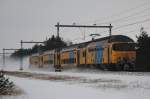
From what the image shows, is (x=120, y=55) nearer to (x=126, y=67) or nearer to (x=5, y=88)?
→ (x=126, y=67)

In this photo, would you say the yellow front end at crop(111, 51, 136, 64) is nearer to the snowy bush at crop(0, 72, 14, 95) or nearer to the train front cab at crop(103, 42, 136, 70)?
the train front cab at crop(103, 42, 136, 70)

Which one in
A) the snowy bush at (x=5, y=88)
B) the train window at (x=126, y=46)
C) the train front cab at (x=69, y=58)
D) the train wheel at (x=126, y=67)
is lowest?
the snowy bush at (x=5, y=88)

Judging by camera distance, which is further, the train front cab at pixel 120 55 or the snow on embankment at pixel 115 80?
the train front cab at pixel 120 55

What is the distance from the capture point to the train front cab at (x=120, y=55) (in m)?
37.3

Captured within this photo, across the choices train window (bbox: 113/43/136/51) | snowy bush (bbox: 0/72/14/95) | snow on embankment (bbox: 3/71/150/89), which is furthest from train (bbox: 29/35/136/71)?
snowy bush (bbox: 0/72/14/95)

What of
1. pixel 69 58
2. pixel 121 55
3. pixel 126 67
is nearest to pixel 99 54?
pixel 121 55

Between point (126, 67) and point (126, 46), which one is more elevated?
point (126, 46)

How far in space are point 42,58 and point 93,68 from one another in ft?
99.2

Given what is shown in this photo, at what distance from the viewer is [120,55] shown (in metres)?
37.7

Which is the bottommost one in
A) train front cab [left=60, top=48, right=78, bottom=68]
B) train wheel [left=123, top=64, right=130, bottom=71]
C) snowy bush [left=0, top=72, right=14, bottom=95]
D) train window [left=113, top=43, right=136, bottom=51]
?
snowy bush [left=0, top=72, right=14, bottom=95]

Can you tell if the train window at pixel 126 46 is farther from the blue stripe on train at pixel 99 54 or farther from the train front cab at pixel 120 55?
the blue stripe on train at pixel 99 54

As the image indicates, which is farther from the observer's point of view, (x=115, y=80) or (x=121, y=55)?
(x=121, y=55)

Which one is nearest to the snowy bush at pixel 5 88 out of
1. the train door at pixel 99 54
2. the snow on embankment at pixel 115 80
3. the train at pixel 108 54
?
the snow on embankment at pixel 115 80

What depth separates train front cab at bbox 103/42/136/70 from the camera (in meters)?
37.3
